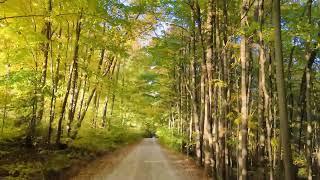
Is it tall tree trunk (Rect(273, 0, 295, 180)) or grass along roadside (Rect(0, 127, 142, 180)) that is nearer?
tall tree trunk (Rect(273, 0, 295, 180))

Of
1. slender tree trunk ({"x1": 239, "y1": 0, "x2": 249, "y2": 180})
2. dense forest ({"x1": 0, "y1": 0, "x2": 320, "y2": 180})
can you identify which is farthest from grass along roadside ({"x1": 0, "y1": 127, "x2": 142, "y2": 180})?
slender tree trunk ({"x1": 239, "y1": 0, "x2": 249, "y2": 180})

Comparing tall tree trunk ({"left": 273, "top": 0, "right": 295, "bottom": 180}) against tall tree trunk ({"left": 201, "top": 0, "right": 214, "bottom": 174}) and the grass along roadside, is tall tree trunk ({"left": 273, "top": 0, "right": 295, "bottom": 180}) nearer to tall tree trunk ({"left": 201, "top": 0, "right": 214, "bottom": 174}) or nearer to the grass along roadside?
the grass along roadside

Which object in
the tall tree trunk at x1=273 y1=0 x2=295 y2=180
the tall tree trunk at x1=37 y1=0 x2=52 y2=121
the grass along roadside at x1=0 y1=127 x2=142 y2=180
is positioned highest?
the tall tree trunk at x1=37 y1=0 x2=52 y2=121

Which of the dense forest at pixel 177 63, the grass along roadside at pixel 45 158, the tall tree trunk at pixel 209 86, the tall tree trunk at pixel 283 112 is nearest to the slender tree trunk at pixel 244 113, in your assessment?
the dense forest at pixel 177 63

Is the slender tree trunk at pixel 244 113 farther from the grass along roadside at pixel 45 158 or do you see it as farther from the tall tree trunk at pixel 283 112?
the grass along roadside at pixel 45 158

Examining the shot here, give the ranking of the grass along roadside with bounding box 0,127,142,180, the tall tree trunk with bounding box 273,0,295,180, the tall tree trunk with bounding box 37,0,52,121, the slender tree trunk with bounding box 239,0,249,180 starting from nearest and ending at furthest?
the tall tree trunk with bounding box 273,0,295,180, the slender tree trunk with bounding box 239,0,249,180, the grass along roadside with bounding box 0,127,142,180, the tall tree trunk with bounding box 37,0,52,121

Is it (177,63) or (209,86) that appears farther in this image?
(177,63)

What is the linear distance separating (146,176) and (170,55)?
13927mm

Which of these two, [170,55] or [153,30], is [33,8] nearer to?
[153,30]

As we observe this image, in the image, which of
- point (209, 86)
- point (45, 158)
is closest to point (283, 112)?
Result: point (209, 86)

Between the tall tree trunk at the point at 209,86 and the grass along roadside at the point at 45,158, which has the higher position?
the tall tree trunk at the point at 209,86

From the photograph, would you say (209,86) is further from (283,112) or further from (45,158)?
(283,112)

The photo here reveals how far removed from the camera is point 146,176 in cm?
1536

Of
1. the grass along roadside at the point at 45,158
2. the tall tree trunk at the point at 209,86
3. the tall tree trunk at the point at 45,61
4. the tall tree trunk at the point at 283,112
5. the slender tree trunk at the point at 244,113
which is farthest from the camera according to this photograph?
the tall tree trunk at the point at 209,86
